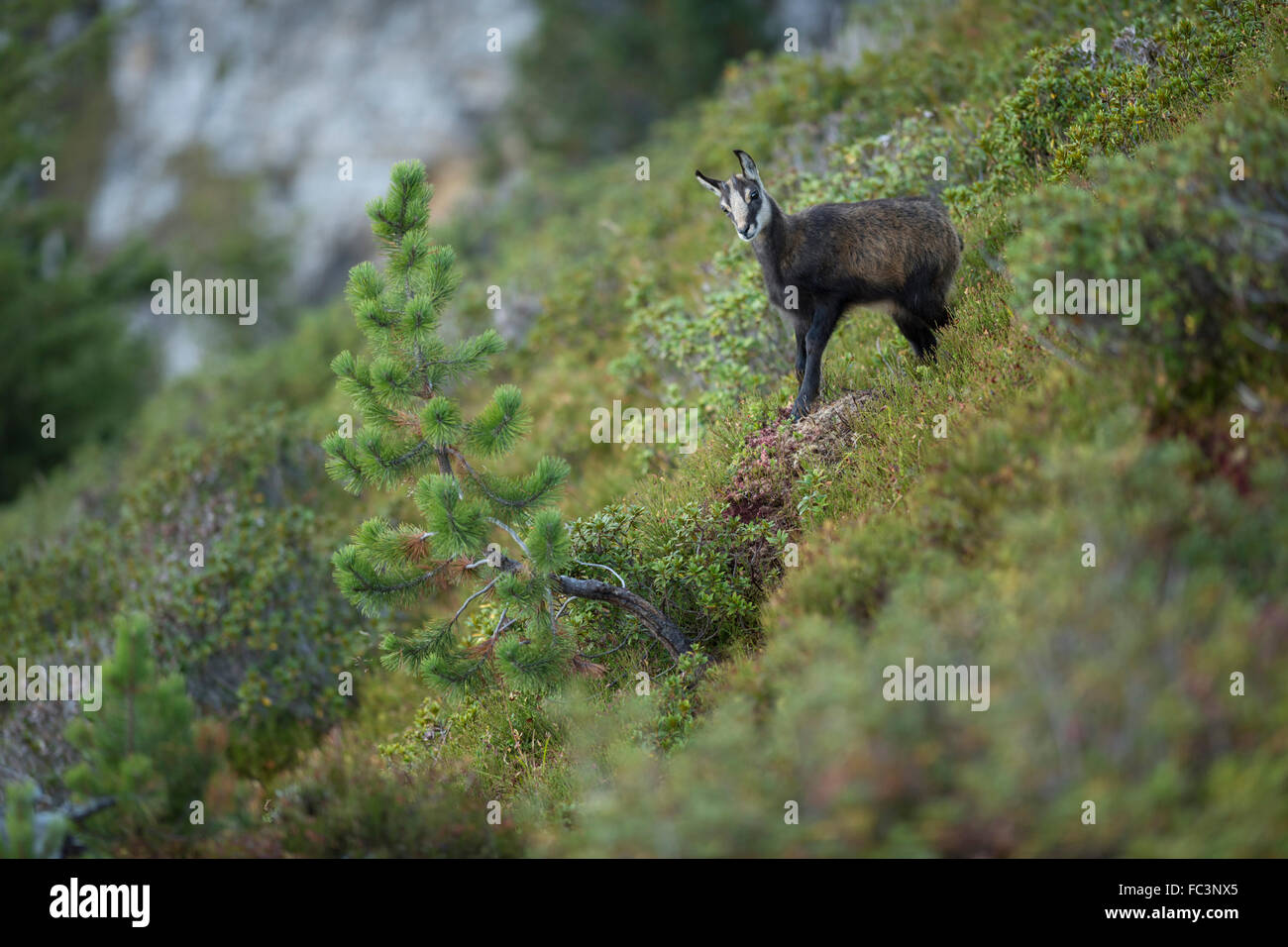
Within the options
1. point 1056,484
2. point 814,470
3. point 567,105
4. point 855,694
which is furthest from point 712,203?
point 567,105

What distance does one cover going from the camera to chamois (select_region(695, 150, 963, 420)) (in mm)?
6902

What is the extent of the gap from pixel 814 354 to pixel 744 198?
1.19 m

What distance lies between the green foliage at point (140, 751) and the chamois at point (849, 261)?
4556 millimetres

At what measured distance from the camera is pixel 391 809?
508 centimetres

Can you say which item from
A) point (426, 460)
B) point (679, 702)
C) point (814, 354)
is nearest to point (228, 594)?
point (426, 460)

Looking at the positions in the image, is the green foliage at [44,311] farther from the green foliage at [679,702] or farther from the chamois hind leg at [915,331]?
the chamois hind leg at [915,331]

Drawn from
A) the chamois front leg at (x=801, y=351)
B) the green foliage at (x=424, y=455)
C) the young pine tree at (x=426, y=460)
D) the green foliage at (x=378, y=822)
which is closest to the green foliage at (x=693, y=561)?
the young pine tree at (x=426, y=460)

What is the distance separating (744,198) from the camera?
660 centimetres

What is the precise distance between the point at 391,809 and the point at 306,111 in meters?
35.5

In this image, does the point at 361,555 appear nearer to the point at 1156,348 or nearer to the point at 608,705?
the point at 608,705

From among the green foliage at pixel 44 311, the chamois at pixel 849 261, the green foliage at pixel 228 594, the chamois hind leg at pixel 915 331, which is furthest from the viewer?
the green foliage at pixel 44 311

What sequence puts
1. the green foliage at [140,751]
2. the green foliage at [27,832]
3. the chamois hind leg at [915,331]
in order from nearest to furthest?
the green foliage at [27,832]
the green foliage at [140,751]
the chamois hind leg at [915,331]

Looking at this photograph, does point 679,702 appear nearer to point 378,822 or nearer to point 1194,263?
point 378,822

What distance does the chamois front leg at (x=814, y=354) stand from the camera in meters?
6.91
